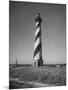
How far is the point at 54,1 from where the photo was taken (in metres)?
1.77

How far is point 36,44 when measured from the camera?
1.73 metres

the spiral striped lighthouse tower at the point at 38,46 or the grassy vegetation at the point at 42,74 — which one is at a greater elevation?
the spiral striped lighthouse tower at the point at 38,46

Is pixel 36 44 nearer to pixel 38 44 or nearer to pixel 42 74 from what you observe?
pixel 38 44

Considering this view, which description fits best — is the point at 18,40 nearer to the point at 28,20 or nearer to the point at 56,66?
the point at 28,20

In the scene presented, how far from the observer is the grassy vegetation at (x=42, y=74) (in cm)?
168

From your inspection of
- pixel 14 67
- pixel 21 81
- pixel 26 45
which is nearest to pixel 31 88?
pixel 21 81

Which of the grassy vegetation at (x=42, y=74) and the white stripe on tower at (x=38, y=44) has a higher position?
the white stripe on tower at (x=38, y=44)

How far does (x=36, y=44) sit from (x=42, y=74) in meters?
0.27

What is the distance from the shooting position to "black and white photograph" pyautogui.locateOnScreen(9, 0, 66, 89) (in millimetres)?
1672

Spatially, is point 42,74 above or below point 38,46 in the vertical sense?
below

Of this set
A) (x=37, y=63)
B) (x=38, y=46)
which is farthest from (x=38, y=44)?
(x=37, y=63)

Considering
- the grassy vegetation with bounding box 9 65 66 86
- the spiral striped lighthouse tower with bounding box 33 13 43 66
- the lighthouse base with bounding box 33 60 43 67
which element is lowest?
the grassy vegetation with bounding box 9 65 66 86

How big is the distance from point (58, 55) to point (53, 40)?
0.14 meters

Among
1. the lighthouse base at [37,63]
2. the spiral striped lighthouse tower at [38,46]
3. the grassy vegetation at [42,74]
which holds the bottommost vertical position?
the grassy vegetation at [42,74]
